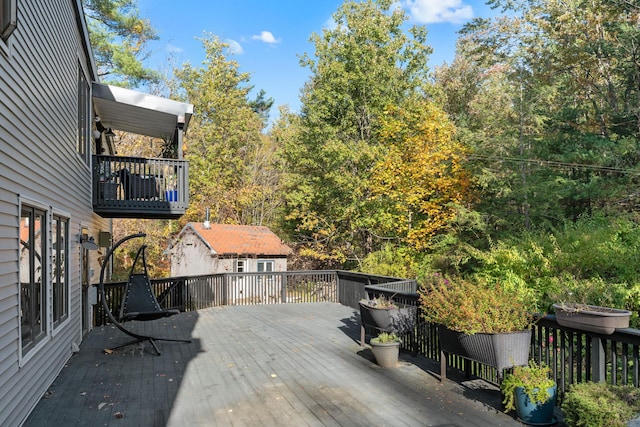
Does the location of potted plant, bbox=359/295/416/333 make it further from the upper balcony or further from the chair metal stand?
the upper balcony

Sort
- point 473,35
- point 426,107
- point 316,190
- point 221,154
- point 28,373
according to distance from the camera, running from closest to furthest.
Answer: point 28,373
point 426,107
point 316,190
point 473,35
point 221,154

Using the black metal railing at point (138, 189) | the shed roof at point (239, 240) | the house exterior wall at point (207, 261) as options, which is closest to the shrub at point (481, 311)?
the black metal railing at point (138, 189)

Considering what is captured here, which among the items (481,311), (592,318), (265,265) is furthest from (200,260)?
(592,318)

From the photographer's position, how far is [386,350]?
5.26 m

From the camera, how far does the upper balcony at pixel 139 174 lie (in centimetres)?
850

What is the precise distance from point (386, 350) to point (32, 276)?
A: 3829 mm

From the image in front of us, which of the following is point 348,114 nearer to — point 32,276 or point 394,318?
point 394,318

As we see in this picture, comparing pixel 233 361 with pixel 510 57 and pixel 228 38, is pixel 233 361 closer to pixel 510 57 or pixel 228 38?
pixel 510 57

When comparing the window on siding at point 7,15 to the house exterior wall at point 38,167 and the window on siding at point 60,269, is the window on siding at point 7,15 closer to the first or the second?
the house exterior wall at point 38,167

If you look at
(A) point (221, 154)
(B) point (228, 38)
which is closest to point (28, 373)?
(A) point (221, 154)

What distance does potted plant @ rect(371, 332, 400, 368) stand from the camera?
207 inches

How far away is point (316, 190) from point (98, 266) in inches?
350

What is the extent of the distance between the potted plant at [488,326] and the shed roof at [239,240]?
13.5 m

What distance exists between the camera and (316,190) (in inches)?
682
